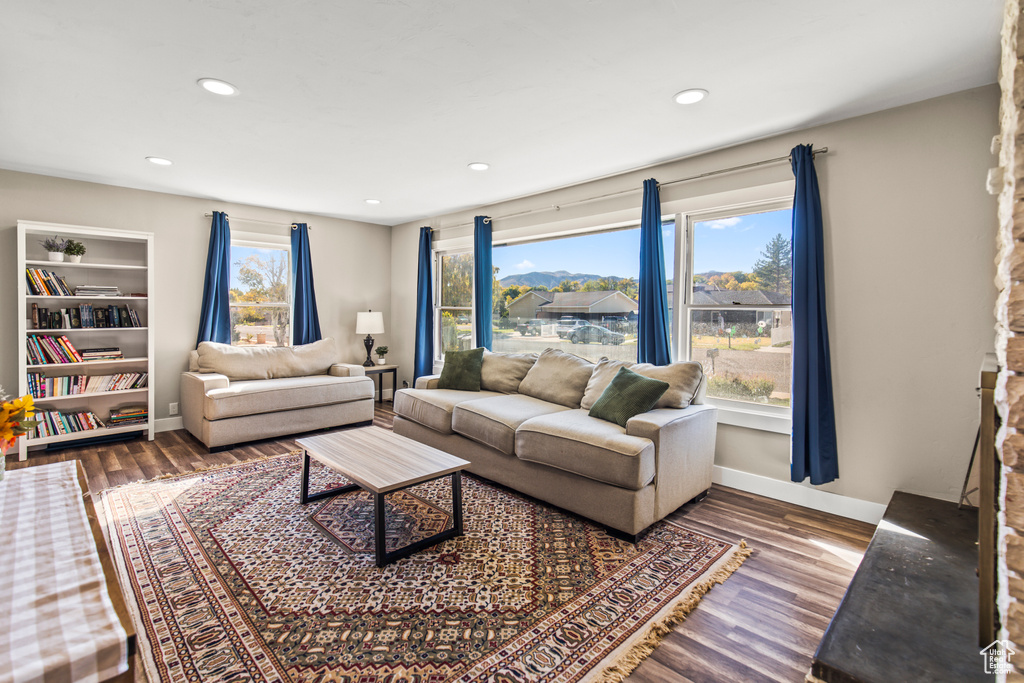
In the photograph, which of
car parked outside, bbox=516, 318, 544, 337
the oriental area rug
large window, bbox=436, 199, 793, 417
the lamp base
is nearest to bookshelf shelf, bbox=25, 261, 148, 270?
the oriental area rug

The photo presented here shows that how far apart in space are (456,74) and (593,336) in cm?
264

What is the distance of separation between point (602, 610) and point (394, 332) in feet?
17.3

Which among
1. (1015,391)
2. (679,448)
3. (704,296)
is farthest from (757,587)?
(704,296)

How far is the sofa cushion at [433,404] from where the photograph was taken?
3.70 m

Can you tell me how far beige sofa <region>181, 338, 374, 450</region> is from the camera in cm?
418

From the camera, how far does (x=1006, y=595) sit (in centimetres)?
101

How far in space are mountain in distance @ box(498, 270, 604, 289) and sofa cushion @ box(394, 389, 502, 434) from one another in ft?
4.38

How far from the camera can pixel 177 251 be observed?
16.0ft

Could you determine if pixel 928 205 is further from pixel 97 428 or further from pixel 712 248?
pixel 97 428

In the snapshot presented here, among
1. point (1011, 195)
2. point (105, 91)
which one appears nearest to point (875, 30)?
point (1011, 195)

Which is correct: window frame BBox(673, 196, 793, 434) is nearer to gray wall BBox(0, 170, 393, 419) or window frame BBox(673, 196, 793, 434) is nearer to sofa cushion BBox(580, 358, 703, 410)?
sofa cushion BBox(580, 358, 703, 410)

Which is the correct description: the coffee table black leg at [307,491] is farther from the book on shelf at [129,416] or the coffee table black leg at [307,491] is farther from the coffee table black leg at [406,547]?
the book on shelf at [129,416]

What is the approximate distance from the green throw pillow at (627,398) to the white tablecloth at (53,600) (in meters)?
2.49

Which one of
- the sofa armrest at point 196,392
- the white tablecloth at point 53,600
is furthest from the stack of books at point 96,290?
the white tablecloth at point 53,600
